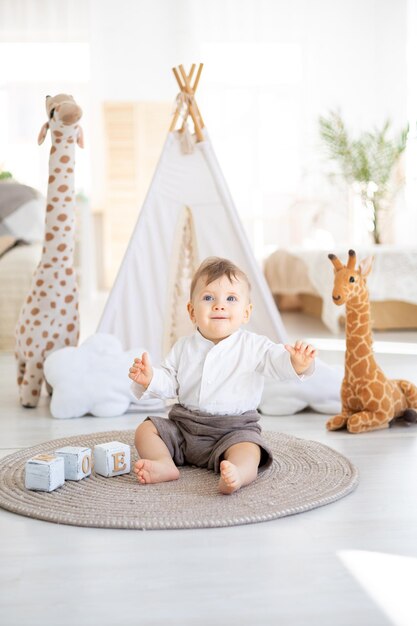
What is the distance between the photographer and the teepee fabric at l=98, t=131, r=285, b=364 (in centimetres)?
296

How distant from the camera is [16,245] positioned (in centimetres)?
427

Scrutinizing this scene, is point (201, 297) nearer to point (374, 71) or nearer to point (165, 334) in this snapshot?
point (165, 334)

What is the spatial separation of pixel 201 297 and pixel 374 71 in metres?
6.38

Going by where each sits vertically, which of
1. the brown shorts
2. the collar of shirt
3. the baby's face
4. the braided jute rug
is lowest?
the braided jute rug

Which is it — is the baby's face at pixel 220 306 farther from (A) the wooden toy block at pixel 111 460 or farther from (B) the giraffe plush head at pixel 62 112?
(B) the giraffe plush head at pixel 62 112

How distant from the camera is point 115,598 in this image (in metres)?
1.27

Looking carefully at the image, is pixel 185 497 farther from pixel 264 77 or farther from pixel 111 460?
pixel 264 77

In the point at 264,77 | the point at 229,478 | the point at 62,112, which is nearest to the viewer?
the point at 229,478

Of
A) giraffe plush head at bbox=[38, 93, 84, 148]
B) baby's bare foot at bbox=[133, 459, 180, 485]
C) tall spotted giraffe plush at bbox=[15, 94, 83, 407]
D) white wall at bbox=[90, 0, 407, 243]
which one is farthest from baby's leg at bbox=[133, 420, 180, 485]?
white wall at bbox=[90, 0, 407, 243]

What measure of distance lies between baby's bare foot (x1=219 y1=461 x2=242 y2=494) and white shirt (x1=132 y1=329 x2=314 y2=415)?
254 millimetres

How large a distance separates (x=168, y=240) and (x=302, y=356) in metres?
1.26

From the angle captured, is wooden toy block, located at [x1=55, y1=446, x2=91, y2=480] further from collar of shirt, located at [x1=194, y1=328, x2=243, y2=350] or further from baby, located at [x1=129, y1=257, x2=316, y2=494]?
collar of shirt, located at [x1=194, y1=328, x2=243, y2=350]

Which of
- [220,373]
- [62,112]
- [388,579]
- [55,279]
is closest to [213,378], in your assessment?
[220,373]

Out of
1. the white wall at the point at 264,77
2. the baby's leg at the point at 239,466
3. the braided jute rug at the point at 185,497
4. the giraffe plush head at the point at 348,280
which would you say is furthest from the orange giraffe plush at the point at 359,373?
the white wall at the point at 264,77
